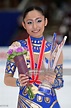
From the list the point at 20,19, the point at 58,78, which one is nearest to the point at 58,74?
the point at 58,78

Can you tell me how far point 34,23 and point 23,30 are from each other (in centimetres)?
270

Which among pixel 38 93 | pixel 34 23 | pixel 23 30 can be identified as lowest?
pixel 38 93

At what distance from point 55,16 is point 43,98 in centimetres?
397

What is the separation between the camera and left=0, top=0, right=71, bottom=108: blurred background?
1.84 m

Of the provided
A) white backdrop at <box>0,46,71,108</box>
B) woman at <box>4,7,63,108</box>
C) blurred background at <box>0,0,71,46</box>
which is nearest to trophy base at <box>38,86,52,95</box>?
woman at <box>4,7,63,108</box>

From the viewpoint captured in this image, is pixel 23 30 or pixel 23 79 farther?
pixel 23 30

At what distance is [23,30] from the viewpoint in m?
4.07

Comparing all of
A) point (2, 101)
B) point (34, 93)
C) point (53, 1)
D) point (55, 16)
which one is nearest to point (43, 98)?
point (34, 93)

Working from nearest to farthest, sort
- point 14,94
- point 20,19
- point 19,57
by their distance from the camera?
point 19,57
point 14,94
point 20,19

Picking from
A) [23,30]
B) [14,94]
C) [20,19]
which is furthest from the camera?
[20,19]

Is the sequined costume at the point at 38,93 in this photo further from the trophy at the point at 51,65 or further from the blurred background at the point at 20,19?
the blurred background at the point at 20,19

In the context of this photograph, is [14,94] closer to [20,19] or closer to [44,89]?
[44,89]

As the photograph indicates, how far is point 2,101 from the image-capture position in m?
1.85

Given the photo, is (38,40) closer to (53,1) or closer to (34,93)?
(34,93)
